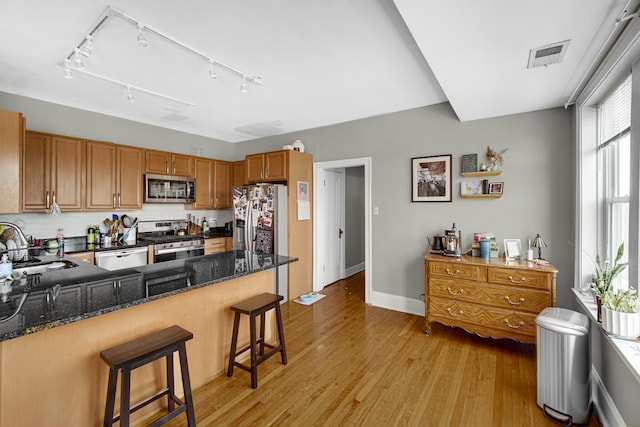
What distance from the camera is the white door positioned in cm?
482

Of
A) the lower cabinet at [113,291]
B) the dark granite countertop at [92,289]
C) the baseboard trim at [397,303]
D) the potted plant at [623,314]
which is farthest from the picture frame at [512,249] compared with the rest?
the lower cabinet at [113,291]

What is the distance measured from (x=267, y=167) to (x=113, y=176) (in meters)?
2.11

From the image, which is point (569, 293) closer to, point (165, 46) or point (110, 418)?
point (110, 418)

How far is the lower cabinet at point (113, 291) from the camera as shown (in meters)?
1.52

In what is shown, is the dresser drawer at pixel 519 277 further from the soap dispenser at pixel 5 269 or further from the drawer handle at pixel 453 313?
the soap dispenser at pixel 5 269

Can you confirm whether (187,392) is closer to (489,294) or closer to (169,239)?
(489,294)

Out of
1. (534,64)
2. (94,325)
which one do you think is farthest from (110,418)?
(534,64)

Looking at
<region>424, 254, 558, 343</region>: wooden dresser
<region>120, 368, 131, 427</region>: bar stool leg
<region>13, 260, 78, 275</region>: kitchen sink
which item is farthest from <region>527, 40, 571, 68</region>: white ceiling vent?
<region>13, 260, 78, 275</region>: kitchen sink

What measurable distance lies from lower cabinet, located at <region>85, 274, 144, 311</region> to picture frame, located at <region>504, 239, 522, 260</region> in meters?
3.29

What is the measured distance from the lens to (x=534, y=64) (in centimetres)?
207

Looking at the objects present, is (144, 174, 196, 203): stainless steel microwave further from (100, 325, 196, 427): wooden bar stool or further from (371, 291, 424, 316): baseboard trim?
(371, 291, 424, 316): baseboard trim

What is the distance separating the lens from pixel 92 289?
5.62 feet

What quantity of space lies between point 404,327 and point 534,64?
2777 millimetres

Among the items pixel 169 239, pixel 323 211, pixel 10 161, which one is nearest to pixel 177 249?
pixel 169 239
